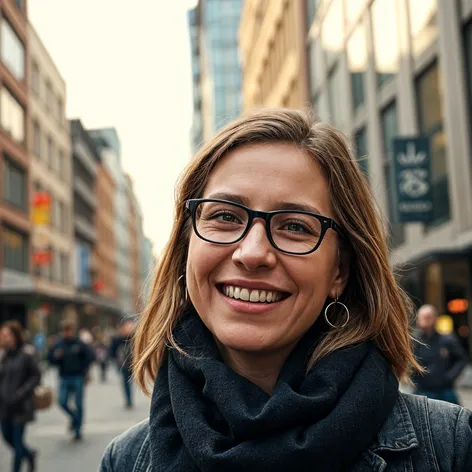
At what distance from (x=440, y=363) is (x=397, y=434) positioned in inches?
275

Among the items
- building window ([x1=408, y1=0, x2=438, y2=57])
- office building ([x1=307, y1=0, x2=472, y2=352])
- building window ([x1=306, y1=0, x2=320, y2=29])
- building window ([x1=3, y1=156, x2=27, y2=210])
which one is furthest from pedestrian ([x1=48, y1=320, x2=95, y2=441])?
building window ([x1=3, y1=156, x2=27, y2=210])

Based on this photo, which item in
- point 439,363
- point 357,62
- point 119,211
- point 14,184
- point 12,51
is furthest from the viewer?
point 119,211

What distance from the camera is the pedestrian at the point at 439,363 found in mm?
8531

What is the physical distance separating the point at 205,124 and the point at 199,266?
4335 inches

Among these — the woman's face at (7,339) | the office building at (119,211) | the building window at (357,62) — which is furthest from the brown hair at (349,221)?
the office building at (119,211)

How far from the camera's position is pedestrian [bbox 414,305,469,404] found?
8.53 meters

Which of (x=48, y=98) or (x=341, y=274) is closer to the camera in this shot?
(x=341, y=274)

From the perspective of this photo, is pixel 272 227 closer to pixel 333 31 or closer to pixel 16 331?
pixel 16 331

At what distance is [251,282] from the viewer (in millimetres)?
1989

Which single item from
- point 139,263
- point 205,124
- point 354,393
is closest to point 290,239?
point 354,393

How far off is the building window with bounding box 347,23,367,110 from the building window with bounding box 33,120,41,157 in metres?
24.1

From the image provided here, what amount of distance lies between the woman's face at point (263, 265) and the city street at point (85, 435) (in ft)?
23.2

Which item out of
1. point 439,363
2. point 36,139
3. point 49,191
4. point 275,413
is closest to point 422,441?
point 275,413

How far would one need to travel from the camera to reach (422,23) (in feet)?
68.1
